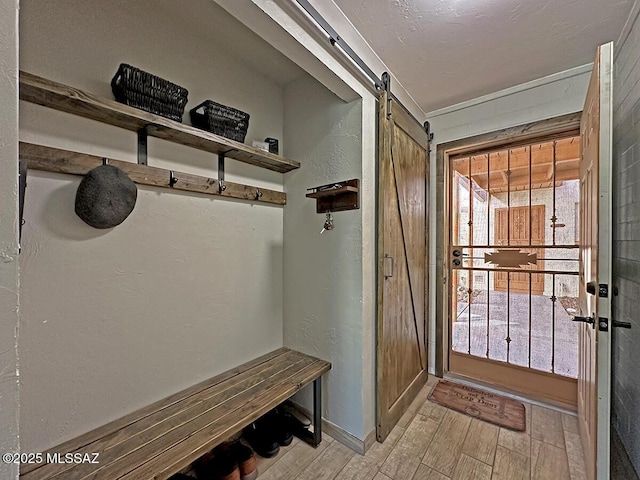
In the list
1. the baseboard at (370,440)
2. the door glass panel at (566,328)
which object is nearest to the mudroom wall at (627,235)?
the door glass panel at (566,328)

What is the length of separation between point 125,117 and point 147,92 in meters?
0.17

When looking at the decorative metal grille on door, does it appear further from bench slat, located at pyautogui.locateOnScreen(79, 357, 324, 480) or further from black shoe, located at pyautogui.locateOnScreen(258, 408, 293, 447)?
bench slat, located at pyautogui.locateOnScreen(79, 357, 324, 480)

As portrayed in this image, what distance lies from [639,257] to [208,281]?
2.36 meters

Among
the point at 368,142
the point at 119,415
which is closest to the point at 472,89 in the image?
the point at 368,142

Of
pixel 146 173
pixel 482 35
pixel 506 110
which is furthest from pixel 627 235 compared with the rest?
pixel 146 173

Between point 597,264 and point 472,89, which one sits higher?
point 472,89

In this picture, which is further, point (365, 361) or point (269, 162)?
point (269, 162)

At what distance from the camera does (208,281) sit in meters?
1.71

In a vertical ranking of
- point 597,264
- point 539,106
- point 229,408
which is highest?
point 539,106

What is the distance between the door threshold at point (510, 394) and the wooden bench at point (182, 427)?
1501 millimetres

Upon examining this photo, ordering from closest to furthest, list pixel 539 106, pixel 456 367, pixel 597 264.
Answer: pixel 597 264, pixel 539 106, pixel 456 367

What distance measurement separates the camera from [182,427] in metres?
1.27

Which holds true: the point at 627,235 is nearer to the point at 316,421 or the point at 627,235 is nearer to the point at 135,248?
the point at 316,421

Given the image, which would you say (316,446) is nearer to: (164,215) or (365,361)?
(365,361)
